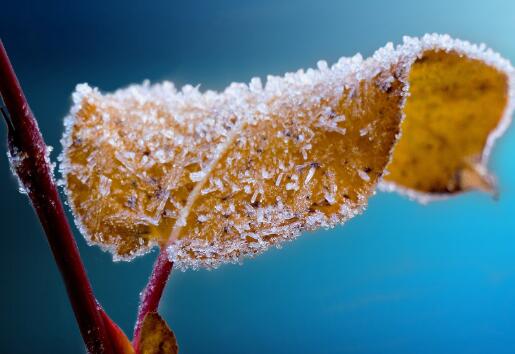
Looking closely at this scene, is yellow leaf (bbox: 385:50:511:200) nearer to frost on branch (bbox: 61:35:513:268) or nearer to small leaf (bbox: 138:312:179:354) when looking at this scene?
frost on branch (bbox: 61:35:513:268)

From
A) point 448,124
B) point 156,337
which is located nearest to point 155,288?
point 156,337

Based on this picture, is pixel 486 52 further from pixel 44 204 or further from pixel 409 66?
pixel 44 204

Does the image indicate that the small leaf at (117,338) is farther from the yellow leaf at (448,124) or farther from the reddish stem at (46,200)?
the yellow leaf at (448,124)

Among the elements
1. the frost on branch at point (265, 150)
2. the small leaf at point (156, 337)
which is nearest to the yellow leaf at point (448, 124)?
the frost on branch at point (265, 150)

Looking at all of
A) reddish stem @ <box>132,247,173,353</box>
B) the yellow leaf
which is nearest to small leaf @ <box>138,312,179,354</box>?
A: reddish stem @ <box>132,247,173,353</box>

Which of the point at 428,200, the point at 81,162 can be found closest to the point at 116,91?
the point at 81,162

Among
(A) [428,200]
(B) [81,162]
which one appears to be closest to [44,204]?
(B) [81,162]
